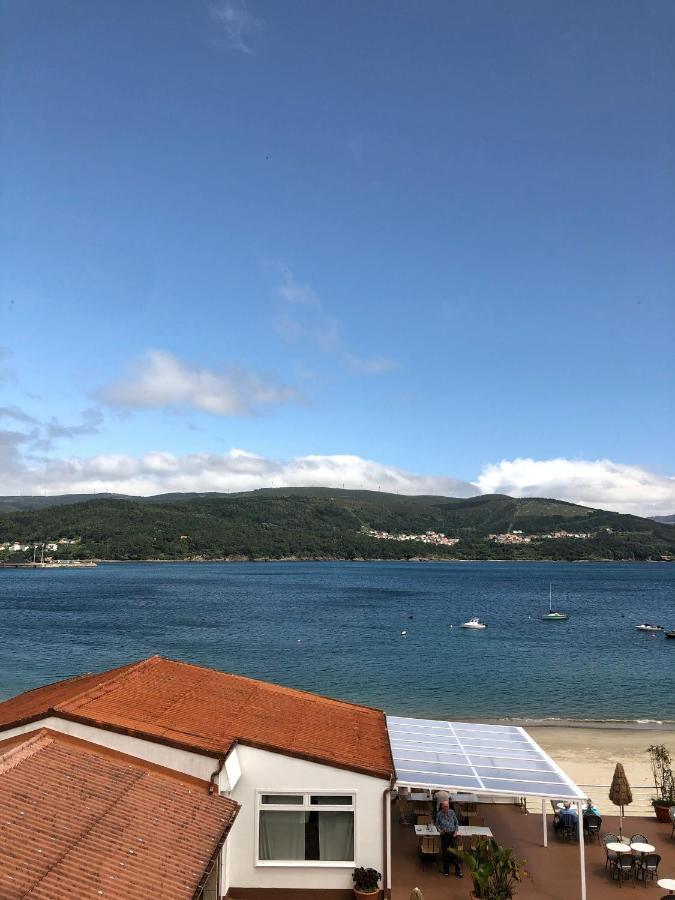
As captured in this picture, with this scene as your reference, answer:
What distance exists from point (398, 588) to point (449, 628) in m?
57.0

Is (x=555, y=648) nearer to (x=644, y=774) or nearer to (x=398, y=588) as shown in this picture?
(x=644, y=774)

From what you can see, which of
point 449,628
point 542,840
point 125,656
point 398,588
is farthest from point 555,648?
point 398,588

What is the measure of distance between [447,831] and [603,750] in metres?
16.7

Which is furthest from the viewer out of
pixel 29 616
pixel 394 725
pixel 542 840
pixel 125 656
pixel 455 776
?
pixel 29 616

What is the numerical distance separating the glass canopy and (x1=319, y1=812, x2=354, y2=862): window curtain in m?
1.07

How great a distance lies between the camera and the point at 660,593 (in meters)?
118

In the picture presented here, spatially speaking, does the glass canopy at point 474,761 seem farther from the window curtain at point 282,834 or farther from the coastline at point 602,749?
the coastline at point 602,749

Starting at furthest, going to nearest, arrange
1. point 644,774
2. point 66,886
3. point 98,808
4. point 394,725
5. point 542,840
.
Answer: point 644,774 < point 394,725 < point 542,840 < point 98,808 < point 66,886

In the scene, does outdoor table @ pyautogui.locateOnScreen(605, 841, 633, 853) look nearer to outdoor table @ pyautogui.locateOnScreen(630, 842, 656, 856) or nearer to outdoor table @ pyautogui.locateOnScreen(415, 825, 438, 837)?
outdoor table @ pyautogui.locateOnScreen(630, 842, 656, 856)

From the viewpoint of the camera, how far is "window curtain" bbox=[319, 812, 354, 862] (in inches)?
420

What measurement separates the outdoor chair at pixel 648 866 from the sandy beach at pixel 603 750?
5.16 m

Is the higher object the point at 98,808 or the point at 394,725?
the point at 98,808

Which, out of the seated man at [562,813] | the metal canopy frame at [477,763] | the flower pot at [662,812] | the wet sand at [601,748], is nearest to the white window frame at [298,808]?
the metal canopy frame at [477,763]

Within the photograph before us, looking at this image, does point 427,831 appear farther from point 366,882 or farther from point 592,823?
point 592,823
